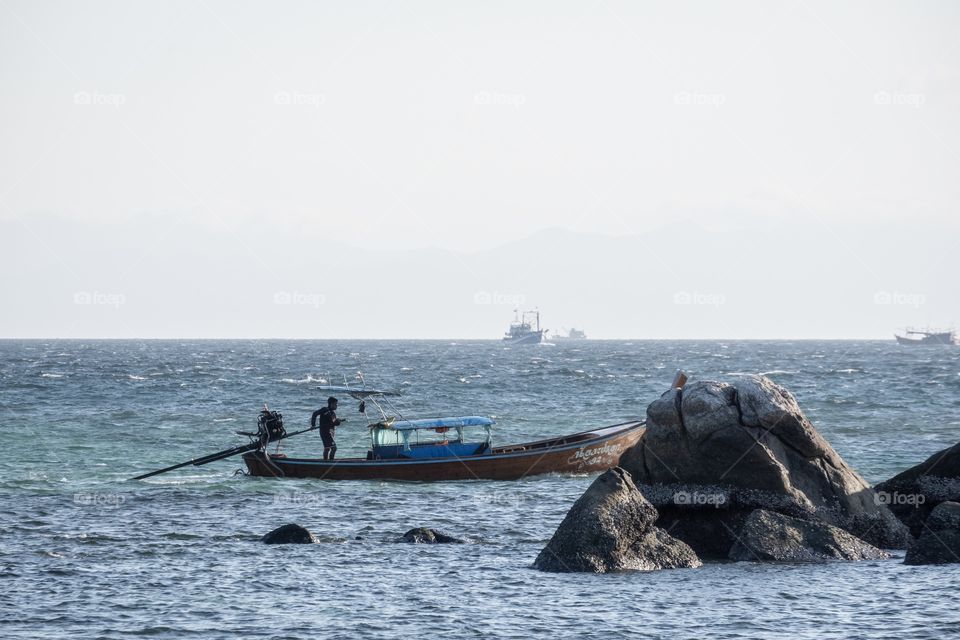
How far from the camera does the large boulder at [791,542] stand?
70.4 feet

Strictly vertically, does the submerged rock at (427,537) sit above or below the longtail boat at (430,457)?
below

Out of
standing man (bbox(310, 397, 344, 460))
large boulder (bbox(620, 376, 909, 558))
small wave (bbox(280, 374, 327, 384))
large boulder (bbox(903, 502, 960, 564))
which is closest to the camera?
large boulder (bbox(903, 502, 960, 564))

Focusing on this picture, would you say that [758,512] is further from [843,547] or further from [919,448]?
[919,448]

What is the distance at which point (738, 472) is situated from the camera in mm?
22531

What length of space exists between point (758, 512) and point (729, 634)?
5157 mm

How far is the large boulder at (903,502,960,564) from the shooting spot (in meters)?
21.2

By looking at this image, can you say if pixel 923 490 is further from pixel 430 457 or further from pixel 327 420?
pixel 327 420

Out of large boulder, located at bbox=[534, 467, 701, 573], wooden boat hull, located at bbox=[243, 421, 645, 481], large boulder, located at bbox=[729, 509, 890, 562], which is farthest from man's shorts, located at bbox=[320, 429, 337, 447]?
large boulder, located at bbox=[729, 509, 890, 562]

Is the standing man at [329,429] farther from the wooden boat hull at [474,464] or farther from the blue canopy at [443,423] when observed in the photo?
the blue canopy at [443,423]

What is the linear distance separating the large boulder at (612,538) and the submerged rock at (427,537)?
3559mm

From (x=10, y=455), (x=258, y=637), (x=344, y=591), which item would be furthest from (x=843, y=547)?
(x=10, y=455)

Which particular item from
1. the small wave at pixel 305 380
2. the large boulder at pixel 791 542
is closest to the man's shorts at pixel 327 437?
the large boulder at pixel 791 542

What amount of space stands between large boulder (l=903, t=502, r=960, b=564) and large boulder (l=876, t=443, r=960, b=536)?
179cm

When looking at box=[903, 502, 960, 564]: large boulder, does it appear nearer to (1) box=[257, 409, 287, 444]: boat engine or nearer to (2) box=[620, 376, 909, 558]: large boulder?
(2) box=[620, 376, 909, 558]: large boulder
